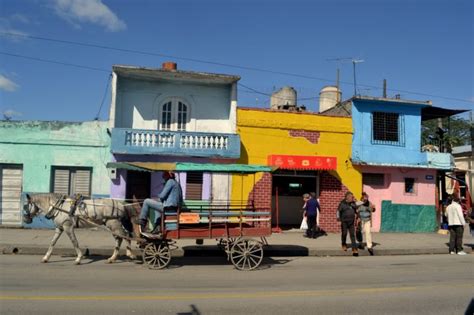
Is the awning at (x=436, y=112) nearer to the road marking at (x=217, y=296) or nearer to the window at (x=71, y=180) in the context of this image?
the road marking at (x=217, y=296)

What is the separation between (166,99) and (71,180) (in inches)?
205

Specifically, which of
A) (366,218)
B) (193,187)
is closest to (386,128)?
(366,218)

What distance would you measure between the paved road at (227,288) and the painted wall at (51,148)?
6.59 m

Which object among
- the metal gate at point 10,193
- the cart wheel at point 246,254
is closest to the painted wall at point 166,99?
the metal gate at point 10,193

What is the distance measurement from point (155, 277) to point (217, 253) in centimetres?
401

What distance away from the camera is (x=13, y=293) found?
283 inches

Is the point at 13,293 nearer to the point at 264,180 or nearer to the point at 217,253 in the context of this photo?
the point at 217,253

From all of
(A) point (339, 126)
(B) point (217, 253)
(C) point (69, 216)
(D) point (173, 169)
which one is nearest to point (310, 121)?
(A) point (339, 126)

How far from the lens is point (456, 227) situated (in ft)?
47.6

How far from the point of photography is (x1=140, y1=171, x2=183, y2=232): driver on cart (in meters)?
10.1

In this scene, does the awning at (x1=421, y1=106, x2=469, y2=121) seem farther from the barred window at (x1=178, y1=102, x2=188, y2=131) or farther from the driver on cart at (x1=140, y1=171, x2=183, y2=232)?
the driver on cart at (x1=140, y1=171, x2=183, y2=232)

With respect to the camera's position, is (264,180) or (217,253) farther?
(264,180)

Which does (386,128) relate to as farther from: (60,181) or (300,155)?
(60,181)

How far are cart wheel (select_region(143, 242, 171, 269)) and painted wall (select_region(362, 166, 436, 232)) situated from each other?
494 inches
